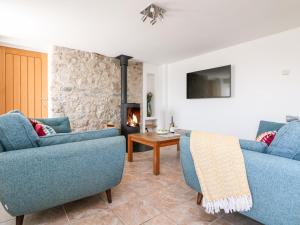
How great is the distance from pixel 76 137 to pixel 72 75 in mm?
2793

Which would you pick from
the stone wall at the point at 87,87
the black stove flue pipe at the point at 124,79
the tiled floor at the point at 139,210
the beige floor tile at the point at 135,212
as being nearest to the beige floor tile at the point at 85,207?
the tiled floor at the point at 139,210

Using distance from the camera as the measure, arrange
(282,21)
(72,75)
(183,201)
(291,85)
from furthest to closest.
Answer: (72,75) < (291,85) < (282,21) < (183,201)

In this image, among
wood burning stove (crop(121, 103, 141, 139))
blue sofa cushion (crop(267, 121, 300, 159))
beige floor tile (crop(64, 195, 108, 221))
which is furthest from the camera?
wood burning stove (crop(121, 103, 141, 139))

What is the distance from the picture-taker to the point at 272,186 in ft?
3.59

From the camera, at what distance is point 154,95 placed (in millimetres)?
5316

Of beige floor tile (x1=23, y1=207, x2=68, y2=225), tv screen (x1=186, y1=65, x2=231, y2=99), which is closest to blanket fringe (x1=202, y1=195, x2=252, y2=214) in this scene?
beige floor tile (x1=23, y1=207, x2=68, y2=225)

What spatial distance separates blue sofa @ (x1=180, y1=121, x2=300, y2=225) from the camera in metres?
1.01

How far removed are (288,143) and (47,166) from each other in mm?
1699

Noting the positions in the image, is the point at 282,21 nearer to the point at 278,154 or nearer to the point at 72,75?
the point at 278,154

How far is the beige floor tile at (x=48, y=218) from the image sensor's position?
1.46m

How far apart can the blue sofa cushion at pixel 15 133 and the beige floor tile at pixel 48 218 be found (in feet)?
2.22

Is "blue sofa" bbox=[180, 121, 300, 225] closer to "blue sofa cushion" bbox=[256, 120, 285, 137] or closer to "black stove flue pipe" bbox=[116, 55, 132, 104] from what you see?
"blue sofa cushion" bbox=[256, 120, 285, 137]

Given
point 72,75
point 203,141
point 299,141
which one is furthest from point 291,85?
point 72,75

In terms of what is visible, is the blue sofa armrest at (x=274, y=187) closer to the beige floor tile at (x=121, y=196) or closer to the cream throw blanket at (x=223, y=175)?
the cream throw blanket at (x=223, y=175)
